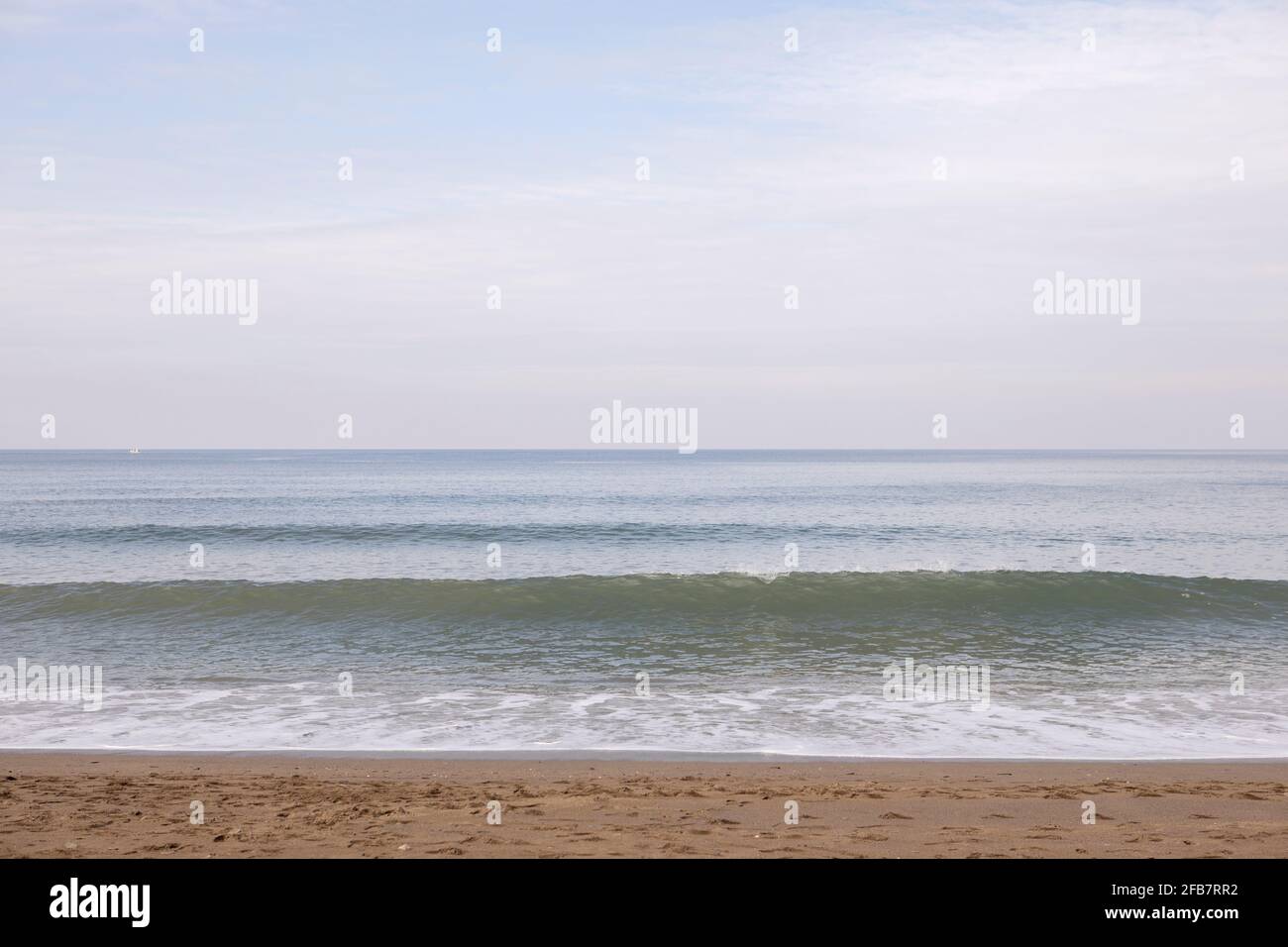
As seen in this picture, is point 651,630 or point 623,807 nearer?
point 623,807

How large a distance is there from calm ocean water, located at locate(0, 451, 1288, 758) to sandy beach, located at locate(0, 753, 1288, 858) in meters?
0.93

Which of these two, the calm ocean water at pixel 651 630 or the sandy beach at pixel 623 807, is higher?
the sandy beach at pixel 623 807

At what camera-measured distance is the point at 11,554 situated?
28328mm

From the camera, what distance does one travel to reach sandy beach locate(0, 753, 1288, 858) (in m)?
6.18

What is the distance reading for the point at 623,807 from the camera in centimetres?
723

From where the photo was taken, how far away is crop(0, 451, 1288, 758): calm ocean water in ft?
34.8

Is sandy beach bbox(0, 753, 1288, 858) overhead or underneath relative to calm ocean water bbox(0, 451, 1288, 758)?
overhead

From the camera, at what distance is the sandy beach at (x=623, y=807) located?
243 inches

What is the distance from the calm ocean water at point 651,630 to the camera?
10609 mm

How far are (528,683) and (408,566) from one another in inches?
563

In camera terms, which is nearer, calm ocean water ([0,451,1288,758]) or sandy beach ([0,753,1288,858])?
sandy beach ([0,753,1288,858])

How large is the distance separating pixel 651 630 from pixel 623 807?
1077cm

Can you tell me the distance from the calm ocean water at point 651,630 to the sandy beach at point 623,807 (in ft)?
3.07

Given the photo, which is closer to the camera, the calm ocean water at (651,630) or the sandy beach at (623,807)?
the sandy beach at (623,807)
